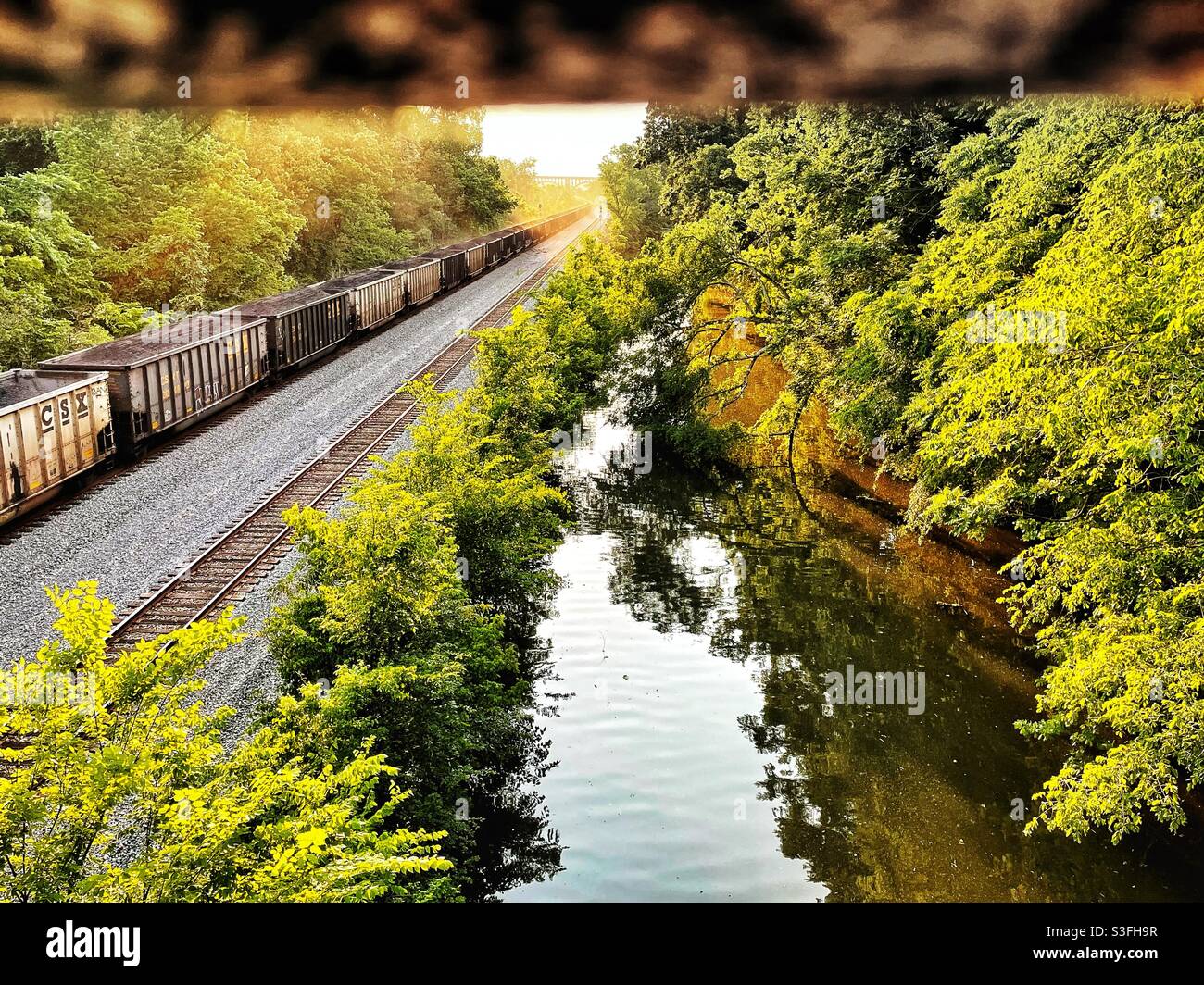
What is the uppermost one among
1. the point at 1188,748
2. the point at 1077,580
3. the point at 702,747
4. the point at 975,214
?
the point at 975,214

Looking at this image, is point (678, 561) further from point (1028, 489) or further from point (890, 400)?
point (1028, 489)

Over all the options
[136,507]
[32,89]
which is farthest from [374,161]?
[32,89]

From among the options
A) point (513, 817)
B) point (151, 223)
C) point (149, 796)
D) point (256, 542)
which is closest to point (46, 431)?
Result: point (256, 542)

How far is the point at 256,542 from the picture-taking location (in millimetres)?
18859

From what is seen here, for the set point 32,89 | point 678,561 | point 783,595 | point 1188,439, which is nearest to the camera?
point 32,89

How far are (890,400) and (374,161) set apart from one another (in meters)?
49.4

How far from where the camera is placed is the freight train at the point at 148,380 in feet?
63.5

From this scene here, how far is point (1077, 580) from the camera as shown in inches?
585

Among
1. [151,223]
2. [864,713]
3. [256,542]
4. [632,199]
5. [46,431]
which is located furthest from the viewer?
[632,199]

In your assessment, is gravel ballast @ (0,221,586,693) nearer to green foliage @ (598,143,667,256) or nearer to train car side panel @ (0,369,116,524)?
train car side panel @ (0,369,116,524)

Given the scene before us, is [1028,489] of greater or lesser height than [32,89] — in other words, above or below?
below

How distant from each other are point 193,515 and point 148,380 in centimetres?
542

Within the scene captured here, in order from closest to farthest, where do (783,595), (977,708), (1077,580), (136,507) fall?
(1077,580) → (977,708) → (136,507) → (783,595)

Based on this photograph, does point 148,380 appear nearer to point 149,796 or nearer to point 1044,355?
point 149,796
